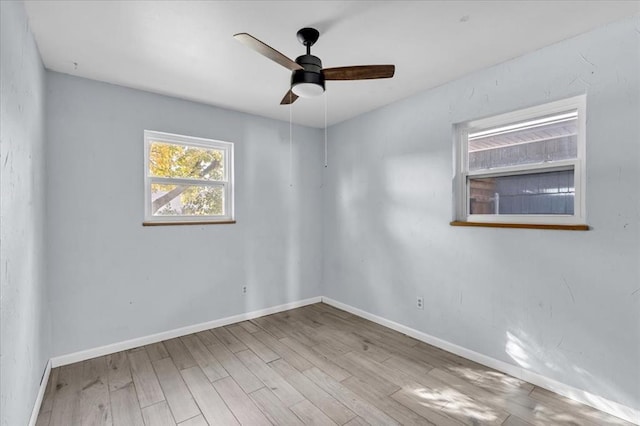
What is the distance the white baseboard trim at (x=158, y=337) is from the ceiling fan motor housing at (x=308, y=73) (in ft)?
9.04

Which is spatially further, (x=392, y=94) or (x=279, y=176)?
(x=279, y=176)

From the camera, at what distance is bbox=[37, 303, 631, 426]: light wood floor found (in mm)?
1935

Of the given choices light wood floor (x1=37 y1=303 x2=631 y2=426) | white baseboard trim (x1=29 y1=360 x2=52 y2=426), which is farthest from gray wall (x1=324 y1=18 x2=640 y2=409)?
white baseboard trim (x1=29 y1=360 x2=52 y2=426)

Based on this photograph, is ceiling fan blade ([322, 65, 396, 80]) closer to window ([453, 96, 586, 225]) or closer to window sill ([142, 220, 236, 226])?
window ([453, 96, 586, 225])

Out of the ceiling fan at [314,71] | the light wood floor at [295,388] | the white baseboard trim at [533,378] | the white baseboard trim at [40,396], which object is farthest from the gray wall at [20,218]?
the white baseboard trim at [533,378]

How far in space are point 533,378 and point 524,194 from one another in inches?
55.8

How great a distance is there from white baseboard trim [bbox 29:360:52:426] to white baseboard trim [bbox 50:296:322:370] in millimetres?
145

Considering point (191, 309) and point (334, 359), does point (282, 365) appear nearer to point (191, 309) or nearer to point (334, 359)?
point (334, 359)

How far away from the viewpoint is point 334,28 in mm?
1998

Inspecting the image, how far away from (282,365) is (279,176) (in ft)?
7.49

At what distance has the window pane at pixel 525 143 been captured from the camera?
221cm

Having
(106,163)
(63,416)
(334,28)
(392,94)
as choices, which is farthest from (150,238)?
(392,94)

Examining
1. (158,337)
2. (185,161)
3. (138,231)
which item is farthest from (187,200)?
(158,337)

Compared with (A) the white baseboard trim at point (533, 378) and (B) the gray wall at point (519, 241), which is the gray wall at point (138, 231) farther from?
(A) the white baseboard trim at point (533, 378)
